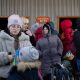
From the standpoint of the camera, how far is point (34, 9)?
11.8 meters

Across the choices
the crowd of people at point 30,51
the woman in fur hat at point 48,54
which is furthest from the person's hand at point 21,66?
the woman in fur hat at point 48,54

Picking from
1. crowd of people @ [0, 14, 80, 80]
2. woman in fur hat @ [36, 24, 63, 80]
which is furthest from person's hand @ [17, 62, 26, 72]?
woman in fur hat @ [36, 24, 63, 80]

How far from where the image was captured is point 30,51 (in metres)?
4.38

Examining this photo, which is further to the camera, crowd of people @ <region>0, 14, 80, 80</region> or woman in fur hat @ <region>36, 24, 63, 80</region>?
woman in fur hat @ <region>36, 24, 63, 80</region>

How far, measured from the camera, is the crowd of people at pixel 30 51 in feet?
14.2

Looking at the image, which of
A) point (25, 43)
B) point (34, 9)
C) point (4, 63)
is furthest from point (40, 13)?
point (4, 63)

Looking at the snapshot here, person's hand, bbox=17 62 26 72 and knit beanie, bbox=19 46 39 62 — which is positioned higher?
knit beanie, bbox=19 46 39 62

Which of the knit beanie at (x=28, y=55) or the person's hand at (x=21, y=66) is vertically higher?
the knit beanie at (x=28, y=55)

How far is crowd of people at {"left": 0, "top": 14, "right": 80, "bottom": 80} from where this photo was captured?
4.34 m

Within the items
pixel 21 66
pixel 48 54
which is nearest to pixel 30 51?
pixel 21 66

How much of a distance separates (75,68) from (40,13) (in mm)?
4231

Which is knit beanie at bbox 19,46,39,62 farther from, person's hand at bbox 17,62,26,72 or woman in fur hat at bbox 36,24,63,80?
woman in fur hat at bbox 36,24,63,80

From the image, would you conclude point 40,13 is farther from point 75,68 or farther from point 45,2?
point 75,68

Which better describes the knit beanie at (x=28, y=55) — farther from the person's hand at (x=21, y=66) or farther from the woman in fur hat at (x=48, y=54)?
the woman in fur hat at (x=48, y=54)
